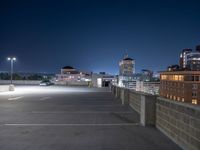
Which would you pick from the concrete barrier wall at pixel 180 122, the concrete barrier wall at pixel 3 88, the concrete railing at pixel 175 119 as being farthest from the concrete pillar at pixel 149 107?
the concrete barrier wall at pixel 3 88

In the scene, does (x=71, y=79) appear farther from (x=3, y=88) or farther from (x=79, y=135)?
(x=79, y=135)

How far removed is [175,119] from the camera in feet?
35.7

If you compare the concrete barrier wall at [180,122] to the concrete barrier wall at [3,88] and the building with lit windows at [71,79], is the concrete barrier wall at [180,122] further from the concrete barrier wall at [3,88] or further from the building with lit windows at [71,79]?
the building with lit windows at [71,79]

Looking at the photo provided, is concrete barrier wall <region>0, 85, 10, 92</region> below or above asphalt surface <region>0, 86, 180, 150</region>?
above

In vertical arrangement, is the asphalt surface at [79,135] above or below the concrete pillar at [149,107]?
below

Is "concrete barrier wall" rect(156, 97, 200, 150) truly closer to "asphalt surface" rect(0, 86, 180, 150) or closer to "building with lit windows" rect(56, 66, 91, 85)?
"asphalt surface" rect(0, 86, 180, 150)

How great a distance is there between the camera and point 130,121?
15.9 metres

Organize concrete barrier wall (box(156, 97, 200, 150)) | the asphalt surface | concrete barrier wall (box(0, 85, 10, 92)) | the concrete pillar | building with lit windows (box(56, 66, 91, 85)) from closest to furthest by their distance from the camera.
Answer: concrete barrier wall (box(156, 97, 200, 150))
the asphalt surface
the concrete pillar
concrete barrier wall (box(0, 85, 10, 92))
building with lit windows (box(56, 66, 91, 85))

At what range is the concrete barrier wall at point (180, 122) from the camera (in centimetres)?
880

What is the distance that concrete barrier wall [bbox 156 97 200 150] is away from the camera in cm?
880

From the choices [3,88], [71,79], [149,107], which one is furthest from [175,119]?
[71,79]

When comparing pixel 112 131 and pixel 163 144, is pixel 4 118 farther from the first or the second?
pixel 163 144

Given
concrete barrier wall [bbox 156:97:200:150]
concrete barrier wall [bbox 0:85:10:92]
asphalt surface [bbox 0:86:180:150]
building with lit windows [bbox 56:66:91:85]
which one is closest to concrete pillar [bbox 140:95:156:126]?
concrete barrier wall [bbox 156:97:200:150]

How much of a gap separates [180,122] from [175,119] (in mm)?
594
